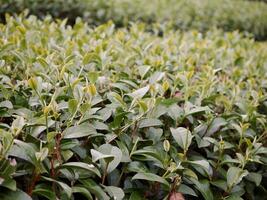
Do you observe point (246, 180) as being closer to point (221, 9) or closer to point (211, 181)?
point (211, 181)

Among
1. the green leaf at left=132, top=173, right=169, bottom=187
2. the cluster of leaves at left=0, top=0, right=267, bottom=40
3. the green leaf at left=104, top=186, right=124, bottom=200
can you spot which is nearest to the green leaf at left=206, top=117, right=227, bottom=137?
the green leaf at left=132, top=173, right=169, bottom=187

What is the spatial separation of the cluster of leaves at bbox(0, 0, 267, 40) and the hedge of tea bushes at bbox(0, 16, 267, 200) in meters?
2.37

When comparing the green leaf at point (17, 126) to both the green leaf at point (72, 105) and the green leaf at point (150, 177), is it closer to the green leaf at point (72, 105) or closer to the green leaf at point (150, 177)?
the green leaf at point (72, 105)

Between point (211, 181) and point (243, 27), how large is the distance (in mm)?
5370

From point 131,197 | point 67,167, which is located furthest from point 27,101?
point 131,197

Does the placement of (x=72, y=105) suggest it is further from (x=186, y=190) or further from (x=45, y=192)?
(x=186, y=190)

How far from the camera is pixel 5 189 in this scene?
1110mm

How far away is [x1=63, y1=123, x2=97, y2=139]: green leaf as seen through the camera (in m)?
1.30

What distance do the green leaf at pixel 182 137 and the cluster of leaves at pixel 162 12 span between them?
9.07 feet

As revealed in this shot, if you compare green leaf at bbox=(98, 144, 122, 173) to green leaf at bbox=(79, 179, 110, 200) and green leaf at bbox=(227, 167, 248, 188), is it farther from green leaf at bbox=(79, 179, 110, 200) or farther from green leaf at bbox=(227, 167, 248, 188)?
green leaf at bbox=(227, 167, 248, 188)

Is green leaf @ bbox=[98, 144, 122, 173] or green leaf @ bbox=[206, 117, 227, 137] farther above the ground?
green leaf @ bbox=[98, 144, 122, 173]

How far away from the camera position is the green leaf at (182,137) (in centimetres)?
145

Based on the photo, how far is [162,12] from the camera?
5.59 metres

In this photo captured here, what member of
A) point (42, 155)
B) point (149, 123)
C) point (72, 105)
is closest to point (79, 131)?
point (72, 105)
